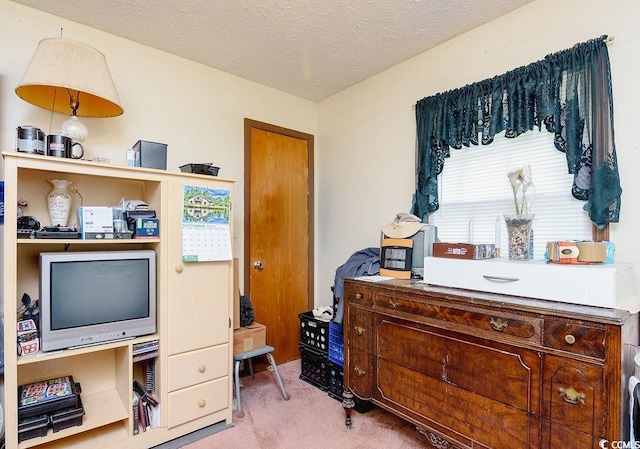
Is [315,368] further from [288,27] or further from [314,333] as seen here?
[288,27]

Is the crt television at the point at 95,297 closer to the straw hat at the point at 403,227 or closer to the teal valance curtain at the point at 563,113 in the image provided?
the straw hat at the point at 403,227

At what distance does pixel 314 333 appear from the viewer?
2.83m

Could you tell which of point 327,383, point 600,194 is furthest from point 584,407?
point 327,383

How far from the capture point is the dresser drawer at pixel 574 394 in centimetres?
125

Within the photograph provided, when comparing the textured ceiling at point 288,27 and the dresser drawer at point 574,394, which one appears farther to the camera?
the textured ceiling at point 288,27

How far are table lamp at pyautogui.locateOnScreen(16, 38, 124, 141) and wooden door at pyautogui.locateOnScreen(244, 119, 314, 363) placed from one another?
48.7 inches

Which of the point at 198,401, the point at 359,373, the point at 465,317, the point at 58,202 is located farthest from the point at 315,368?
the point at 58,202

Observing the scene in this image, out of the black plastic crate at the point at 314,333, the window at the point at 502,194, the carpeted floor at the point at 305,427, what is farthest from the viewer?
the black plastic crate at the point at 314,333

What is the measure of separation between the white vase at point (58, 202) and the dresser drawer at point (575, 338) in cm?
248

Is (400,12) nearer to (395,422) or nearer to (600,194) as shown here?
(600,194)

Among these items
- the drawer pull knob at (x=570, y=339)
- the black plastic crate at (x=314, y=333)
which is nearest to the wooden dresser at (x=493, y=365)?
the drawer pull knob at (x=570, y=339)

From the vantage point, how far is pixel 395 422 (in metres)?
2.26

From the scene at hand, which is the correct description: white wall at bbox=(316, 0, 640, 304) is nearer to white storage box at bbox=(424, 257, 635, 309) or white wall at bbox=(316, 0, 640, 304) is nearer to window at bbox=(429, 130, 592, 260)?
window at bbox=(429, 130, 592, 260)

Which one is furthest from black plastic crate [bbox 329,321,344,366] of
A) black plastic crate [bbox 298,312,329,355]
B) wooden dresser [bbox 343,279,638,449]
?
wooden dresser [bbox 343,279,638,449]
